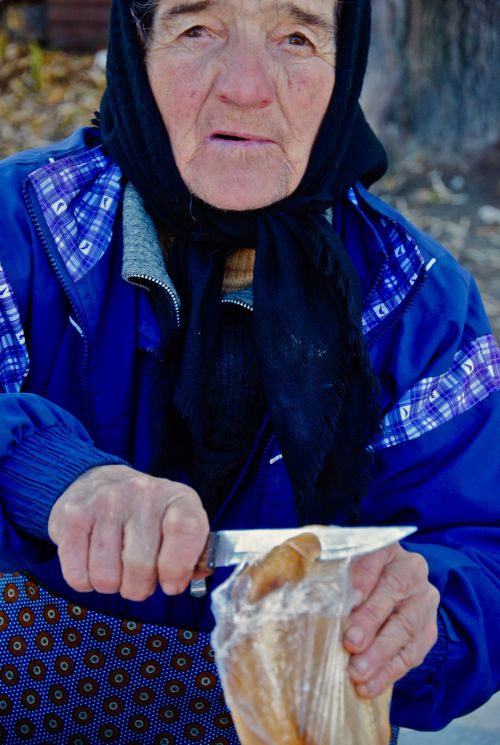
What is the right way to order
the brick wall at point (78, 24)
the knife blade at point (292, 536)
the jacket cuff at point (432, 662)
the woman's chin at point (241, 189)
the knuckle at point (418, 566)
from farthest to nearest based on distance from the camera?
the brick wall at point (78, 24)
the woman's chin at point (241, 189)
the jacket cuff at point (432, 662)
the knuckle at point (418, 566)
the knife blade at point (292, 536)

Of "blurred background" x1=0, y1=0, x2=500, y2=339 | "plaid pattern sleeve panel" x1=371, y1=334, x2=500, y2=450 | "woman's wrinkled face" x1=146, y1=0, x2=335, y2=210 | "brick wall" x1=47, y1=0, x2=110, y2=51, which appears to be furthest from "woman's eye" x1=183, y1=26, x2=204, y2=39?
"brick wall" x1=47, y1=0, x2=110, y2=51

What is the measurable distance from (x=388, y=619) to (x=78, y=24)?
21.9ft

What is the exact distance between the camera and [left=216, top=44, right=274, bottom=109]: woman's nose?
2031mm

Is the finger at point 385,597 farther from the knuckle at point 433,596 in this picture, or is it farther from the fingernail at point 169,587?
the fingernail at point 169,587

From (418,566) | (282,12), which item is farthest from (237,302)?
(418,566)

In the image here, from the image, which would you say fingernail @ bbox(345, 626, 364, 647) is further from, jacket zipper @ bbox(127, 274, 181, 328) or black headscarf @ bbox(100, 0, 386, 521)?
jacket zipper @ bbox(127, 274, 181, 328)

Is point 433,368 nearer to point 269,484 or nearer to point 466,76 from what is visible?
point 269,484

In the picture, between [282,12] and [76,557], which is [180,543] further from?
[282,12]

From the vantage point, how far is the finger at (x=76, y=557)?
1.52 metres

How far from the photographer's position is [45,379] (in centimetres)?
215

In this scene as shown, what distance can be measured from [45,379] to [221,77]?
702 mm

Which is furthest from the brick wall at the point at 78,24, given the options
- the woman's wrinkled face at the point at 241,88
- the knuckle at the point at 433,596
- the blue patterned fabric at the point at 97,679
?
the knuckle at the point at 433,596

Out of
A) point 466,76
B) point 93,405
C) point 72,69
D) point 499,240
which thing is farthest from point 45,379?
point 72,69

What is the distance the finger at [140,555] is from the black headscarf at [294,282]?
58 cm
